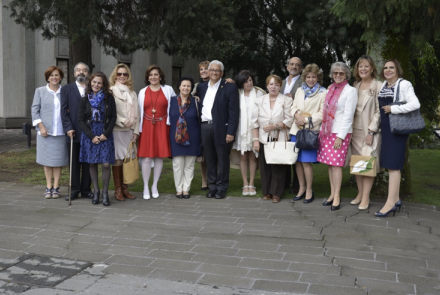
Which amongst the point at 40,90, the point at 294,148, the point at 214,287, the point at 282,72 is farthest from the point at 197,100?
the point at 282,72

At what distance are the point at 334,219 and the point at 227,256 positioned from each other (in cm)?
192

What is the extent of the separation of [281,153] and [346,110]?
1.13m

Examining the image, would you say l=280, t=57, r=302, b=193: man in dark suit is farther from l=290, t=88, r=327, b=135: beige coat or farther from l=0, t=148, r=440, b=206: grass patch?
l=0, t=148, r=440, b=206: grass patch

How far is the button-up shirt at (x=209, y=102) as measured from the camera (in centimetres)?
789

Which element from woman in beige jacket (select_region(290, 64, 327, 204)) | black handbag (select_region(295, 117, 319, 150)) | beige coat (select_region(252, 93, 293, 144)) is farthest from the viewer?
beige coat (select_region(252, 93, 293, 144))

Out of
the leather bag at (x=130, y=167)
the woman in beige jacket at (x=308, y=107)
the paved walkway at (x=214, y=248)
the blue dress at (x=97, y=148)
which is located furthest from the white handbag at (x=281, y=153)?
the blue dress at (x=97, y=148)

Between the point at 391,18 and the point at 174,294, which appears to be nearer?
the point at 174,294

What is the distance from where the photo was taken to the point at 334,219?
21.5ft

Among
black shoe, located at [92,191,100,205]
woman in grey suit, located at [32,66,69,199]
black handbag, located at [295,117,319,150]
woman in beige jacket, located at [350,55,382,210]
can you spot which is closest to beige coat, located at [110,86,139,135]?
woman in grey suit, located at [32,66,69,199]

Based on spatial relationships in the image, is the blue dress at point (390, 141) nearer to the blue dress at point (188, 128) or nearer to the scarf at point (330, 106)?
the scarf at point (330, 106)

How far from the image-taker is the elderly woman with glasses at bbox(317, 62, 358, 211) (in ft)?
22.4

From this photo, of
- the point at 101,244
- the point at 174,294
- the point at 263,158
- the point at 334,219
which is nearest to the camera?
the point at 174,294

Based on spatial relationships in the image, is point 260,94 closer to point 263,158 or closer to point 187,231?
point 263,158

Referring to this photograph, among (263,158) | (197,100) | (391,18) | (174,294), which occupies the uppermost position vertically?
(391,18)
